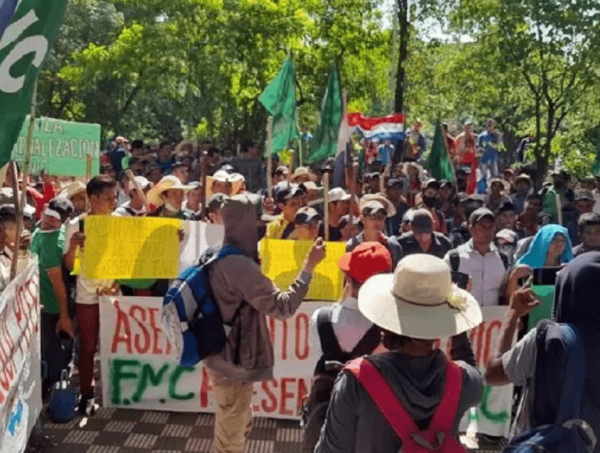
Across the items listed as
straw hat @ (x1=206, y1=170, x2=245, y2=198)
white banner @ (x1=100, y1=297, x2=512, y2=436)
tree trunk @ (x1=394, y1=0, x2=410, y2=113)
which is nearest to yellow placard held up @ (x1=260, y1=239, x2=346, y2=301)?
white banner @ (x1=100, y1=297, x2=512, y2=436)

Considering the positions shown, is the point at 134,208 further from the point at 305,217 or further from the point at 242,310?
the point at 242,310

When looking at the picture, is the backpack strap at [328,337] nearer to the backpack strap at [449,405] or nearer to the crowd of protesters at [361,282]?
the crowd of protesters at [361,282]

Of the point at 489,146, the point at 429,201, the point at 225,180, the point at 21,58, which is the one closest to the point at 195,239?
the point at 21,58

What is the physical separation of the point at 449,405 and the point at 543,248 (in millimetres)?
3663

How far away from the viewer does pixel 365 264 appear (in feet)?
11.3

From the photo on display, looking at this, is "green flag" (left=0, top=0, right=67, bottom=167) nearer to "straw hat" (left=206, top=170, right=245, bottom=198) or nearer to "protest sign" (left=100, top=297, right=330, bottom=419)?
"protest sign" (left=100, top=297, right=330, bottom=419)

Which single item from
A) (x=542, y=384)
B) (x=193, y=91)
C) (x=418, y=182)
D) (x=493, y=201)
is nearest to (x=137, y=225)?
(x=542, y=384)

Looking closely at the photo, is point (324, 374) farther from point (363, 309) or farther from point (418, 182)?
point (418, 182)

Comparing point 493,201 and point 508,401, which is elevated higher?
point 493,201

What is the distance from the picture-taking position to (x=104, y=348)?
6.11 metres

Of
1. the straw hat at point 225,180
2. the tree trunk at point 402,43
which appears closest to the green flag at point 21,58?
the straw hat at point 225,180

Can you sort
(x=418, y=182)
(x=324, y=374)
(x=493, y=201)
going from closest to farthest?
(x=324, y=374)
(x=493, y=201)
(x=418, y=182)

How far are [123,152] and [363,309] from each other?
40.8 ft

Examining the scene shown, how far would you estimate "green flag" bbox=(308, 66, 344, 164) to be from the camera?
1023cm
